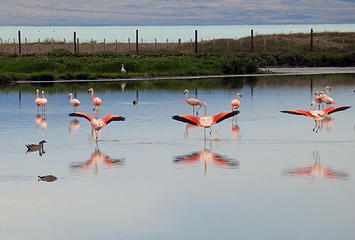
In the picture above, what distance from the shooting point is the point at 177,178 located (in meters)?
12.8

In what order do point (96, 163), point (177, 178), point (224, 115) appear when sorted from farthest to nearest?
point (224, 115) → point (96, 163) → point (177, 178)

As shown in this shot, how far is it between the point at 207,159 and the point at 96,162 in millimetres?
2007

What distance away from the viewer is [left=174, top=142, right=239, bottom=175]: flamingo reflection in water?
46.2 feet

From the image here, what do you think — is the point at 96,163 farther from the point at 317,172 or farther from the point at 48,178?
the point at 317,172

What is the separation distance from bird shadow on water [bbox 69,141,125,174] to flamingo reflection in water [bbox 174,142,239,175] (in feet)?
3.55

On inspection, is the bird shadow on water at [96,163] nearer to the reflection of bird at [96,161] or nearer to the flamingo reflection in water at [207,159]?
the reflection of bird at [96,161]

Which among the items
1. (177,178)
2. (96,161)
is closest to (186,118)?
(96,161)

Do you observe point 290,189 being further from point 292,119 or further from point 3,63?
point 3,63

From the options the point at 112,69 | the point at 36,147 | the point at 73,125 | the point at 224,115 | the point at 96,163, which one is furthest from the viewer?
the point at 112,69

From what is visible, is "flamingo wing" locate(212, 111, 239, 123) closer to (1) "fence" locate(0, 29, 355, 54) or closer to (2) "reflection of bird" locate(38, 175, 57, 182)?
(2) "reflection of bird" locate(38, 175, 57, 182)

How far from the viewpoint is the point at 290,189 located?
466 inches

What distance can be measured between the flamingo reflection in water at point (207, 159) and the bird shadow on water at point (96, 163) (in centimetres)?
108

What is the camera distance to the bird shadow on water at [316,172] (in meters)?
12.8

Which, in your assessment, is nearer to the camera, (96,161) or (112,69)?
(96,161)
